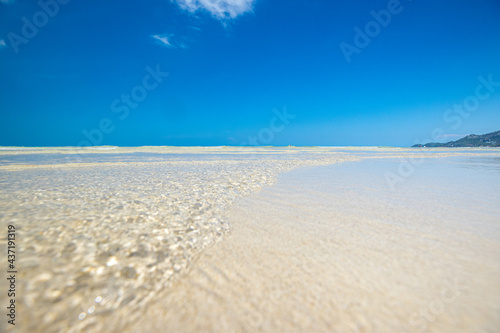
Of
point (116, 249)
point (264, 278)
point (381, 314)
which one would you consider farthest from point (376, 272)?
point (116, 249)

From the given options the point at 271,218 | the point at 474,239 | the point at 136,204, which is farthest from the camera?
the point at 136,204

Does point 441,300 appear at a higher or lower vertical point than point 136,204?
lower

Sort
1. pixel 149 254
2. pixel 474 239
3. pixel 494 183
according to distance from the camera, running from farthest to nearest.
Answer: pixel 494 183 < pixel 474 239 < pixel 149 254

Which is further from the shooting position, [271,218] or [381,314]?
[271,218]

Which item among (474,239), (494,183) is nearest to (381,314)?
(474,239)

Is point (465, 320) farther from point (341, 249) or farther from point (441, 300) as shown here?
point (341, 249)

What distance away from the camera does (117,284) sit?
7.50 feet

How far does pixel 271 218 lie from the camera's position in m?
4.34

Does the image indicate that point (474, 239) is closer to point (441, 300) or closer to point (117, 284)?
point (441, 300)

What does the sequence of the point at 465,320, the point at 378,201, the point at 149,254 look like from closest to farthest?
the point at 465,320 < the point at 149,254 < the point at 378,201

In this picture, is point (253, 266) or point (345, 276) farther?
point (253, 266)

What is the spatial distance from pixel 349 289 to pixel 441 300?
0.79 metres

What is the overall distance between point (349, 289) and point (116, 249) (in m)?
2.85

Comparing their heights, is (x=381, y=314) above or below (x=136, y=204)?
below
